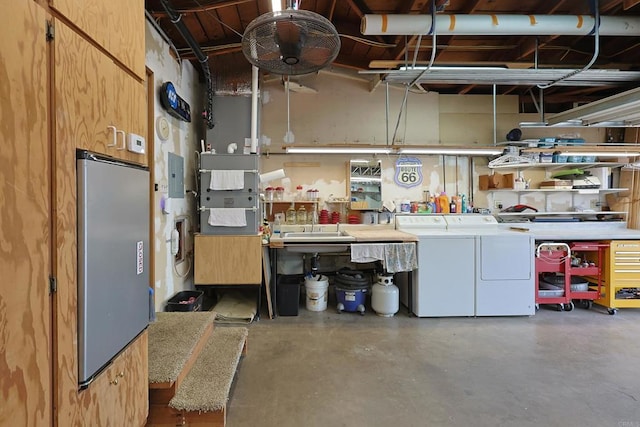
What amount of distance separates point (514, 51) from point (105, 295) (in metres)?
4.52

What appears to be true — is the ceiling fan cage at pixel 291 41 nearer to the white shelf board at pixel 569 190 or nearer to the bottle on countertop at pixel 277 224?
the bottle on countertop at pixel 277 224

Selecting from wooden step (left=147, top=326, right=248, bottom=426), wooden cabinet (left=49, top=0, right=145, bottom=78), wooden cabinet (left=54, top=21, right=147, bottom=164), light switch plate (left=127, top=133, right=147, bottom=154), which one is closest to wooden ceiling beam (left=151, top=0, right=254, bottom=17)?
wooden cabinet (left=49, top=0, right=145, bottom=78)

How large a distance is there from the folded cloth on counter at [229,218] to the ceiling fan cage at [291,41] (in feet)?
5.86

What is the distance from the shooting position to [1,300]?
81 centimetres

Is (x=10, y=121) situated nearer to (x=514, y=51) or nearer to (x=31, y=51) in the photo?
(x=31, y=51)

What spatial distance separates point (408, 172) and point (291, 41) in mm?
3242

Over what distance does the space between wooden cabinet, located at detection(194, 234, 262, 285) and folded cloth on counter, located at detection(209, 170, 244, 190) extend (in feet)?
1.84

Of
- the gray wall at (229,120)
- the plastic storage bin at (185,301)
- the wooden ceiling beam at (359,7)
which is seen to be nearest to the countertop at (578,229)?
the wooden ceiling beam at (359,7)

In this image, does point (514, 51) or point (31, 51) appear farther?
point (514, 51)

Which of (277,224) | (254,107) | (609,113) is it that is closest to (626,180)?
(609,113)

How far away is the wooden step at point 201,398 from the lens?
69.2 inches

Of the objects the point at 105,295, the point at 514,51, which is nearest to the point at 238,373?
the point at 105,295

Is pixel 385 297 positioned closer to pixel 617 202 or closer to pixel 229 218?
pixel 229 218

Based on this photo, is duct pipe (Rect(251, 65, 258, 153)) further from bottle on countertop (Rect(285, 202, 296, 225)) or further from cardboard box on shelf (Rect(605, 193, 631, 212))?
cardboard box on shelf (Rect(605, 193, 631, 212))
